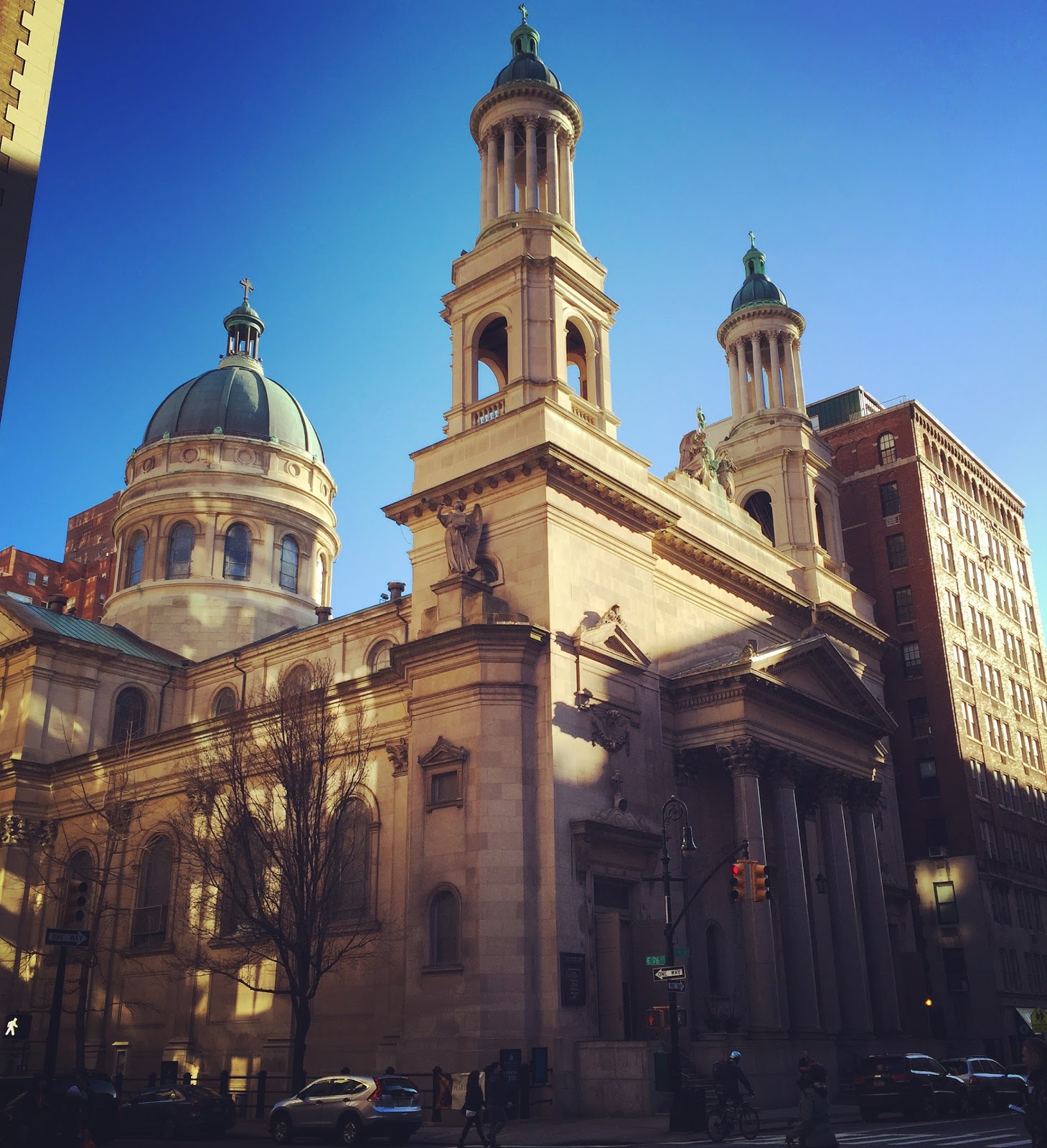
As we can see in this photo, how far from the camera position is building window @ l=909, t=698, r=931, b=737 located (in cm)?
5750

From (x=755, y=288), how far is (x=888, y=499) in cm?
1307

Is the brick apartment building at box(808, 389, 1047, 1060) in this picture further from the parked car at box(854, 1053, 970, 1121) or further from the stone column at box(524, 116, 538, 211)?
the stone column at box(524, 116, 538, 211)

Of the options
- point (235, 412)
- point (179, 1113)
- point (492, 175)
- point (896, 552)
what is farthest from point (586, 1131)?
point (235, 412)

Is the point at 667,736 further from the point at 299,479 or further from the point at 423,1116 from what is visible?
the point at 299,479

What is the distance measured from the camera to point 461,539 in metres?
36.2

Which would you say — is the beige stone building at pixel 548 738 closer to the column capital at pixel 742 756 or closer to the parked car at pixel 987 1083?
the column capital at pixel 742 756

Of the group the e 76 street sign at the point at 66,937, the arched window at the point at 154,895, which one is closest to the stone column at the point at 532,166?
the arched window at the point at 154,895

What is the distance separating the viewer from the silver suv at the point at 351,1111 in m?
24.5

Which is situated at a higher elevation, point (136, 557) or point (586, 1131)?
point (136, 557)

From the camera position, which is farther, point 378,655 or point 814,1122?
point 378,655

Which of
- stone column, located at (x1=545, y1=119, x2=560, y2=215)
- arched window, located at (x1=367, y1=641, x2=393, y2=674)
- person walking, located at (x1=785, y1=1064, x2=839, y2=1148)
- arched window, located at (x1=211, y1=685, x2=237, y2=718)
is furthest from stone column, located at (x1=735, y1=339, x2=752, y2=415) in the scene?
person walking, located at (x1=785, y1=1064, x2=839, y2=1148)

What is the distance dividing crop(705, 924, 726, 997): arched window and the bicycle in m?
10.4

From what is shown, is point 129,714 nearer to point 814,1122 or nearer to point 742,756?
point 742,756

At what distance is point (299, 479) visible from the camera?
66625 mm
